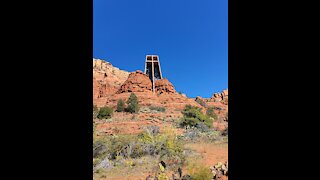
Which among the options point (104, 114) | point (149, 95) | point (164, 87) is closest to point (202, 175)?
point (104, 114)

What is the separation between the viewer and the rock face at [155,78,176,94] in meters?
37.7

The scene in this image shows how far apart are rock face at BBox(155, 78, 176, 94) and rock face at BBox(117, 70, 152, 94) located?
1.26 metres

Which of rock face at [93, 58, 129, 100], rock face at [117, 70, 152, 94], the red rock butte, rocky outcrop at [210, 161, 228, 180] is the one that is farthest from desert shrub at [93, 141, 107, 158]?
rock face at [93, 58, 129, 100]

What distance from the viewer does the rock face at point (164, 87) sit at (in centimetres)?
3766

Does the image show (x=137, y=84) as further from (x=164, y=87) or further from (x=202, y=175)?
(x=202, y=175)

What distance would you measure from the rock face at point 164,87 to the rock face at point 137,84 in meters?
1.26

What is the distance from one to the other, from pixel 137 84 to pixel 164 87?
3.90 meters

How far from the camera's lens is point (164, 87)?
38.0m

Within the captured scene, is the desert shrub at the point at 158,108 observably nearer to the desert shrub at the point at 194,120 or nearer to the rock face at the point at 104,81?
the desert shrub at the point at 194,120

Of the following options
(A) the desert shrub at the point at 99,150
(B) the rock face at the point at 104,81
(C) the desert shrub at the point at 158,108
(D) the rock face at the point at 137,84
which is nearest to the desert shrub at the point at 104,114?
(C) the desert shrub at the point at 158,108

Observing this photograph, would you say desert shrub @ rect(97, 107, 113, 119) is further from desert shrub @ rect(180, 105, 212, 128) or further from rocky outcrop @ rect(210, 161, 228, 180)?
rocky outcrop @ rect(210, 161, 228, 180)
